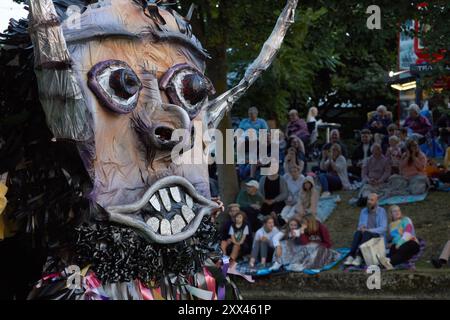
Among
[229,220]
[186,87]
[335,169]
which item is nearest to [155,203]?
[186,87]

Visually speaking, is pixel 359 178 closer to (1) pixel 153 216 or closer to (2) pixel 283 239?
(2) pixel 283 239

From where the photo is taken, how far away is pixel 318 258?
10.8 meters

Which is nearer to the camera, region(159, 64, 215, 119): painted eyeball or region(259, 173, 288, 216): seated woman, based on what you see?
region(159, 64, 215, 119): painted eyeball

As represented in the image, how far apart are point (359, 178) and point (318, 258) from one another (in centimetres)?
336

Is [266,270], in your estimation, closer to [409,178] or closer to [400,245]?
[400,245]

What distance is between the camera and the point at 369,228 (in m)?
10.6

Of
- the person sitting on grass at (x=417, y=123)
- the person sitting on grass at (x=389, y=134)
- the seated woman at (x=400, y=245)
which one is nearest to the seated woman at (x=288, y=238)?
the seated woman at (x=400, y=245)

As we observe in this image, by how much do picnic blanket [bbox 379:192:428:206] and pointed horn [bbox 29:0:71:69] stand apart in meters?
8.61

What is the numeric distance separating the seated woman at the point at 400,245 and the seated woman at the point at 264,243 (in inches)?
47.9

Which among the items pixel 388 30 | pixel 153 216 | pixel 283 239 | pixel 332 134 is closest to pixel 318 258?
pixel 283 239

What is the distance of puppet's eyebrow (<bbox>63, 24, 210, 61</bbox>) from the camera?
4.18 metres

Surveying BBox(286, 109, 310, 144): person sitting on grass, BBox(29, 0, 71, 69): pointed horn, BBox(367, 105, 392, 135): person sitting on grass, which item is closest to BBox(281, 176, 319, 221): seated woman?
BBox(286, 109, 310, 144): person sitting on grass

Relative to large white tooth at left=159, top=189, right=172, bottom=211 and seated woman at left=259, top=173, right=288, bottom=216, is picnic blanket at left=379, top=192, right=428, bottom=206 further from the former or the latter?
large white tooth at left=159, top=189, right=172, bottom=211

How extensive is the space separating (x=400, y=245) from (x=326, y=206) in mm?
2687
